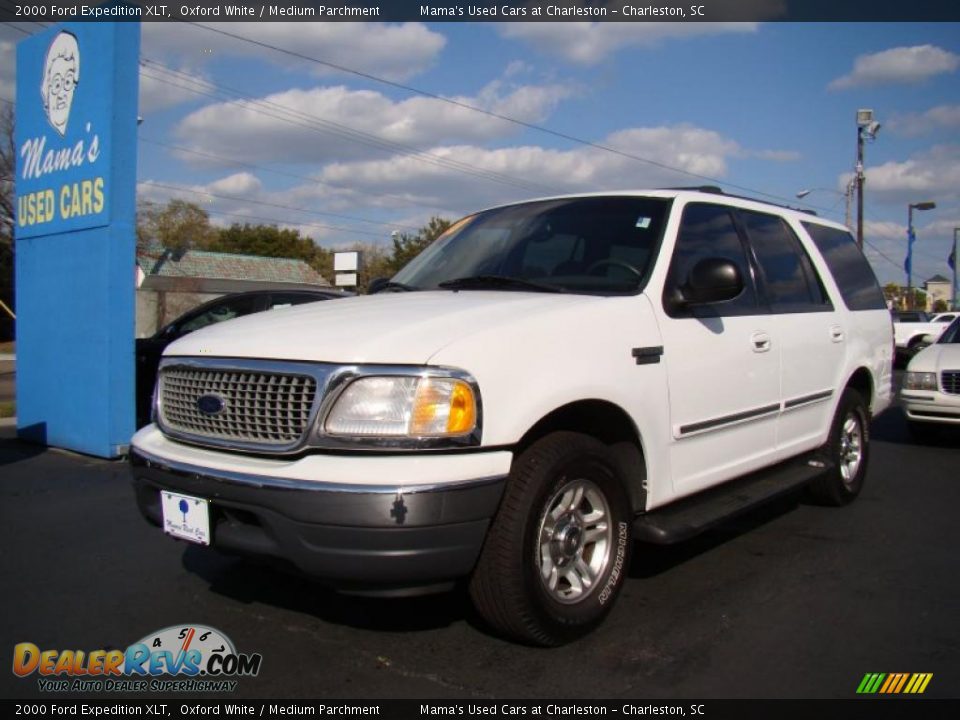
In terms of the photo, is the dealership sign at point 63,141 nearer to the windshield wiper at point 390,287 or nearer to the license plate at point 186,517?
the windshield wiper at point 390,287

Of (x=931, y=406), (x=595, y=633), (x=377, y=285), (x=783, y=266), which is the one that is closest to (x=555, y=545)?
(x=595, y=633)

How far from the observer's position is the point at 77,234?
737 cm

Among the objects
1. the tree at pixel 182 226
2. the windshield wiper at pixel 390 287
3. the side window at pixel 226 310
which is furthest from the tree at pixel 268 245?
the windshield wiper at pixel 390 287

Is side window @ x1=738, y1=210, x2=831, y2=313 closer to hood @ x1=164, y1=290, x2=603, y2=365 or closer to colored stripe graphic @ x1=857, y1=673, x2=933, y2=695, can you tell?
hood @ x1=164, y1=290, x2=603, y2=365

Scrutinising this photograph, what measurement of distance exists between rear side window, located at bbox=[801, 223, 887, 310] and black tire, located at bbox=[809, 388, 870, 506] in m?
0.70

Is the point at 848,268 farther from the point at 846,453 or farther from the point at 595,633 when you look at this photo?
the point at 595,633

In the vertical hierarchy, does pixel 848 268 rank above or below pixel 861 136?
below

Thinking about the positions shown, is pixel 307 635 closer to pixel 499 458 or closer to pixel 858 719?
pixel 499 458

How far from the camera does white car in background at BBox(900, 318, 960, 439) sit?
8141mm

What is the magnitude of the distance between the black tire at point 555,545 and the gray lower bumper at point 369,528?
12 centimetres

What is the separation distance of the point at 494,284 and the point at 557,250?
413 millimetres

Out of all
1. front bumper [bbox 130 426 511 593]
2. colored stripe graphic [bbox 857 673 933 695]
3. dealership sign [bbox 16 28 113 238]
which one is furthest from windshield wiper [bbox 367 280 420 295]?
A: dealership sign [bbox 16 28 113 238]

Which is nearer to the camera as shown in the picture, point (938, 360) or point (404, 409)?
point (404, 409)

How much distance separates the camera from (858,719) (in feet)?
8.92
